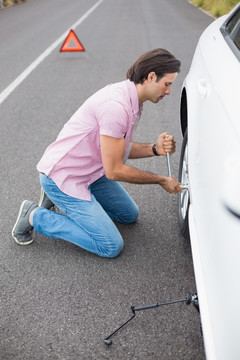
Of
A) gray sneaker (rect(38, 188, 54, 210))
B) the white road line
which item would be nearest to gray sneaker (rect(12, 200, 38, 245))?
gray sneaker (rect(38, 188, 54, 210))

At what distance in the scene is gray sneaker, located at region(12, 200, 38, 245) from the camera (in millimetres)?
3293

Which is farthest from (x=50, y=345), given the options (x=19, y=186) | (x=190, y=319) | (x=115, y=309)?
(x=19, y=186)

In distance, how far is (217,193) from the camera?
1833 mm

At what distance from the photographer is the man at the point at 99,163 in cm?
289

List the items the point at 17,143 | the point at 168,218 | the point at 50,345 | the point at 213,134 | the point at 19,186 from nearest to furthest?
the point at 213,134 → the point at 50,345 → the point at 168,218 → the point at 19,186 → the point at 17,143

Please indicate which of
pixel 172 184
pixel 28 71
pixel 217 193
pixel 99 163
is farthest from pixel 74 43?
pixel 217 193

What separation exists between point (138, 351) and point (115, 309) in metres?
0.35

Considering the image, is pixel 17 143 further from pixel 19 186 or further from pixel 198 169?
pixel 198 169

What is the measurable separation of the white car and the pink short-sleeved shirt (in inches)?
14.7

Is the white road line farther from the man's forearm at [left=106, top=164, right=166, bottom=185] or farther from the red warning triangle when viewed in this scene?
the man's forearm at [left=106, top=164, right=166, bottom=185]

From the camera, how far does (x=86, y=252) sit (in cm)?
329

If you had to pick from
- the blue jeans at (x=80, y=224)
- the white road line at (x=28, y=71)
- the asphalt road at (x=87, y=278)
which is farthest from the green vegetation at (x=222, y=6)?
the blue jeans at (x=80, y=224)

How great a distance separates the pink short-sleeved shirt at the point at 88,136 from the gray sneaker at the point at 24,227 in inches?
11.2

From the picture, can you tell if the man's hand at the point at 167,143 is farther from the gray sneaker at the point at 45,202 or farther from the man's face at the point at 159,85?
the gray sneaker at the point at 45,202
